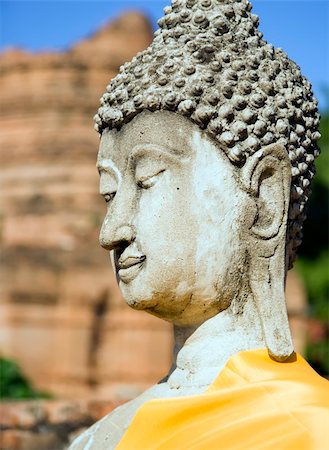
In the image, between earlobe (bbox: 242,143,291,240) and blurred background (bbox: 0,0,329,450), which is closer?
earlobe (bbox: 242,143,291,240)

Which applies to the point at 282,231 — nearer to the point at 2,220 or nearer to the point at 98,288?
the point at 98,288

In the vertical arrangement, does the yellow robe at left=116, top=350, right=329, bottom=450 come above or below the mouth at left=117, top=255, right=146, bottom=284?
below

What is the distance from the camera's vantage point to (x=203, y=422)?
9.06ft

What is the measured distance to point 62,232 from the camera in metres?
14.6

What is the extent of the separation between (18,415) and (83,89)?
34.9 ft

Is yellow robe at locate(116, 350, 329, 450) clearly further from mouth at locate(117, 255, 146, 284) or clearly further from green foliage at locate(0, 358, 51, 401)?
green foliage at locate(0, 358, 51, 401)

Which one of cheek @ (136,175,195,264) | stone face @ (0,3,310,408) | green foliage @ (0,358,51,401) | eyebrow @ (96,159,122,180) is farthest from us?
stone face @ (0,3,310,408)

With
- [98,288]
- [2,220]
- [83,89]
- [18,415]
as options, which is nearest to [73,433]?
[18,415]

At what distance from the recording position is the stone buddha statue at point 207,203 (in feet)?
9.68

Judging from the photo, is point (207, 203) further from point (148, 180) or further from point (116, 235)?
point (116, 235)

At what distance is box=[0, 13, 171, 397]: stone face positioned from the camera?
42.3 ft

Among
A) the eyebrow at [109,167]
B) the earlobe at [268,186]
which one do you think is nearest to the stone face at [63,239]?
the eyebrow at [109,167]

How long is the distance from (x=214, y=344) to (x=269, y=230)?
410 mm

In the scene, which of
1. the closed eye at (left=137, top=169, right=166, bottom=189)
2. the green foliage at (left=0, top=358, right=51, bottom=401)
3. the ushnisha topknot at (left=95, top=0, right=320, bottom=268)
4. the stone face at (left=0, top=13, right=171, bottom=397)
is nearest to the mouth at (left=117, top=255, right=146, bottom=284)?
the closed eye at (left=137, top=169, right=166, bottom=189)
